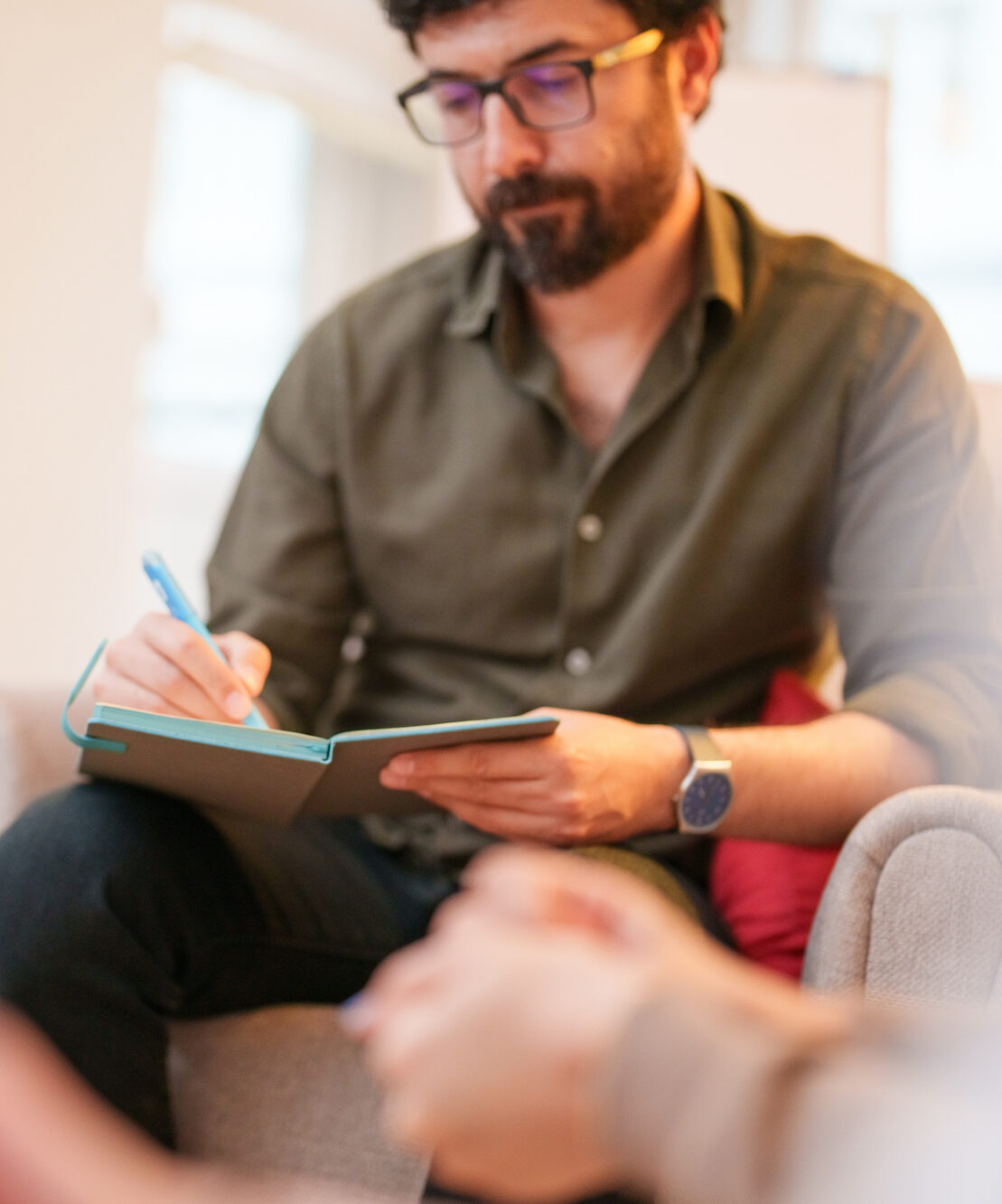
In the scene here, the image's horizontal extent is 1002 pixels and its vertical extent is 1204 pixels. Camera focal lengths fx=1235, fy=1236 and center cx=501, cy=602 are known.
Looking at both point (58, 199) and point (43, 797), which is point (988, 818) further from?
point (58, 199)

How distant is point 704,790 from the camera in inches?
36.3

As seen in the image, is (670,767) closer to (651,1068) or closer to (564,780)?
(564,780)

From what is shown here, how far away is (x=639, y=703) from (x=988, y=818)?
446 millimetres

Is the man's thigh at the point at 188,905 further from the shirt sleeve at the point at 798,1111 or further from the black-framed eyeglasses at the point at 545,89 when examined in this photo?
the black-framed eyeglasses at the point at 545,89

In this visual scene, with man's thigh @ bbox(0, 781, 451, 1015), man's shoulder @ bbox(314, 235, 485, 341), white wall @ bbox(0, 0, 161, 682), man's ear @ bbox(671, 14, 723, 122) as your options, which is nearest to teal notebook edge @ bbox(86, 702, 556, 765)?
man's thigh @ bbox(0, 781, 451, 1015)

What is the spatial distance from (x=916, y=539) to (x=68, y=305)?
1546 millimetres

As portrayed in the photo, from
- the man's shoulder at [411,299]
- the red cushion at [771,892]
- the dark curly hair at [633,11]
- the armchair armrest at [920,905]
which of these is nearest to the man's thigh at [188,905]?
the red cushion at [771,892]

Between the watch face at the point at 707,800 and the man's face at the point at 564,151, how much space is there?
1.72 feet

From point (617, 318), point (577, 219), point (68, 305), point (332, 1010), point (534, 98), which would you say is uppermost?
point (534, 98)

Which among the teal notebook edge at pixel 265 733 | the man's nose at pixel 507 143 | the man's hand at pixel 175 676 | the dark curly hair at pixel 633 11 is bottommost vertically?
the man's hand at pixel 175 676

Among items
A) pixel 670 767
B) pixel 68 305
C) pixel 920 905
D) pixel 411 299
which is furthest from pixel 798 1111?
pixel 68 305

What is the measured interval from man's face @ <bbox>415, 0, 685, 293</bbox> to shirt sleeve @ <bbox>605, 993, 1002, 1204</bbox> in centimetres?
94

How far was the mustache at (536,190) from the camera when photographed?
1.17 metres

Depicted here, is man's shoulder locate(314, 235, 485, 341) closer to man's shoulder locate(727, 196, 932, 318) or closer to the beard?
the beard
